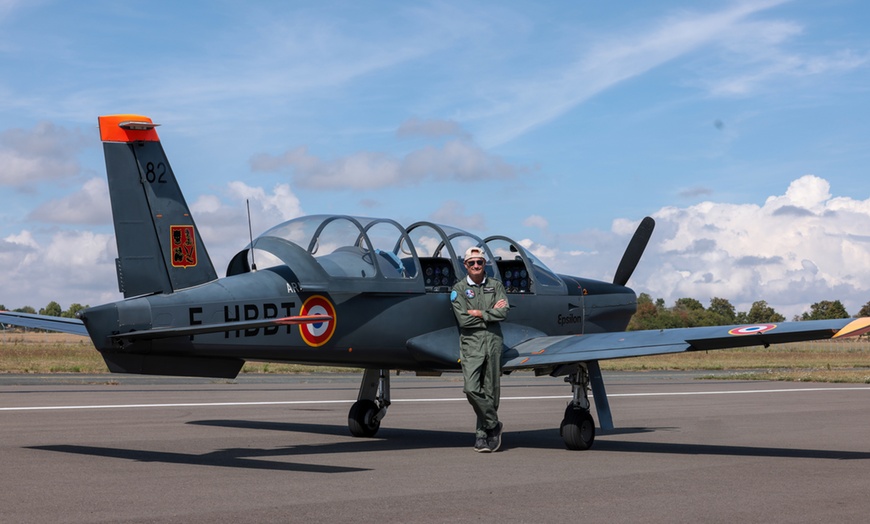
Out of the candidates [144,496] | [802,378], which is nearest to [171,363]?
A: [144,496]

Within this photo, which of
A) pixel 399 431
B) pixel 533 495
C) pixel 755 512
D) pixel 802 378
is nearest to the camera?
pixel 755 512

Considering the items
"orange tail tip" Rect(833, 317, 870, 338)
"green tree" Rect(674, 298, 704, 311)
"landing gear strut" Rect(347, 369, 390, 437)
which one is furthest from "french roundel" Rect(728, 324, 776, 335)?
"green tree" Rect(674, 298, 704, 311)

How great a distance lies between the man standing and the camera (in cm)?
1188

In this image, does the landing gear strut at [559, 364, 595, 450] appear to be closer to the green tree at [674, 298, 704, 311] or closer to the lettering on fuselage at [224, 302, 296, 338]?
the lettering on fuselage at [224, 302, 296, 338]

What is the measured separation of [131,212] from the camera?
11211 mm

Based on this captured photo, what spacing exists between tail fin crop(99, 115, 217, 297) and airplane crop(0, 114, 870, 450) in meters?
0.01

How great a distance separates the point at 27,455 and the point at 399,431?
5.94 m

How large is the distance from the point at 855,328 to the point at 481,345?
4.22m

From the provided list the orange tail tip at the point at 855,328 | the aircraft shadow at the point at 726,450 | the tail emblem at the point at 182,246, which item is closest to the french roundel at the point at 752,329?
the orange tail tip at the point at 855,328

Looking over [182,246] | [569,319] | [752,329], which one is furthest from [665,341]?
[182,246]

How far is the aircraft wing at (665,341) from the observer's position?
1056cm

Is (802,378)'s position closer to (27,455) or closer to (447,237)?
(447,237)

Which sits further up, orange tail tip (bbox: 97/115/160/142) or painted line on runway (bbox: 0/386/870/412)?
orange tail tip (bbox: 97/115/160/142)

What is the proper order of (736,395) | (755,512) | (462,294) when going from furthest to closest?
(736,395)
(462,294)
(755,512)
